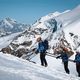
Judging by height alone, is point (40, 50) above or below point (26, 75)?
above

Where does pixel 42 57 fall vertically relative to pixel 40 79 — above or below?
above

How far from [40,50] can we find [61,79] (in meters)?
8.20

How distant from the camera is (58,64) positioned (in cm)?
15775

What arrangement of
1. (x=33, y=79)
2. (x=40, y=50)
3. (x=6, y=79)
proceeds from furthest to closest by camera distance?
(x=40, y=50) < (x=33, y=79) < (x=6, y=79)

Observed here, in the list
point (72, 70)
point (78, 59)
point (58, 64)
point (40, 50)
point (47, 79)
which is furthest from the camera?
point (58, 64)

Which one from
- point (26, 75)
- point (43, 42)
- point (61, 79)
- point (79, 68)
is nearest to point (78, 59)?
point (79, 68)

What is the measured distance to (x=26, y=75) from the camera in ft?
48.5

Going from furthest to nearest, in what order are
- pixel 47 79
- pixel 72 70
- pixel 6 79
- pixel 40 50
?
pixel 72 70 < pixel 40 50 < pixel 47 79 < pixel 6 79

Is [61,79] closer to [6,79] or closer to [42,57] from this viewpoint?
[6,79]

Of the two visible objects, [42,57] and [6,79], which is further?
[42,57]

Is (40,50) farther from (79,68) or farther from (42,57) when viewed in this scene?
(79,68)

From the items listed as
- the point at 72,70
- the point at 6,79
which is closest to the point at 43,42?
the point at 6,79

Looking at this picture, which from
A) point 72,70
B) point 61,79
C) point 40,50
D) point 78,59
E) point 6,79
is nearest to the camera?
point 6,79

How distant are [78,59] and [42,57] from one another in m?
3.55
